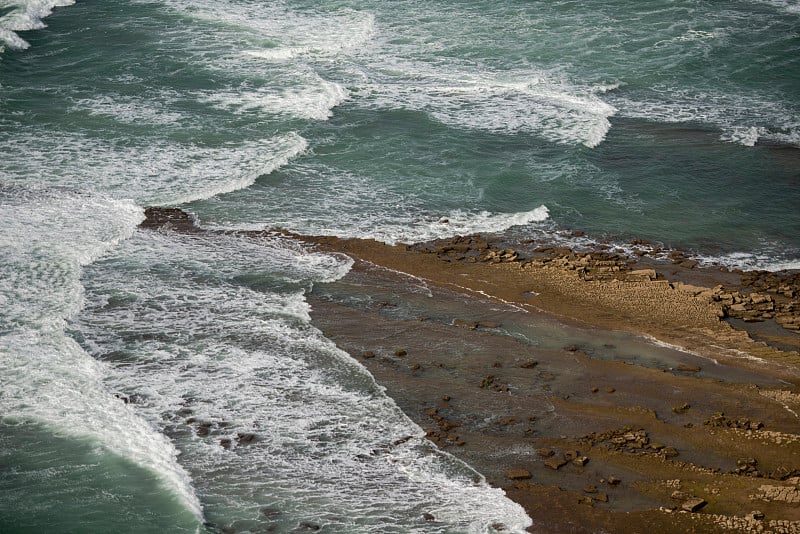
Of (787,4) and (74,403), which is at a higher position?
(787,4)

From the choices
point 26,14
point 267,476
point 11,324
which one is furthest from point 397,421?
point 26,14

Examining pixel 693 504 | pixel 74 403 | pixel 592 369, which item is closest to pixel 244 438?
pixel 74 403

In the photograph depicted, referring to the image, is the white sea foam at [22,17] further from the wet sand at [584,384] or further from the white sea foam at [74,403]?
the white sea foam at [74,403]

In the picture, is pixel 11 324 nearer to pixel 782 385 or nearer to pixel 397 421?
pixel 397 421

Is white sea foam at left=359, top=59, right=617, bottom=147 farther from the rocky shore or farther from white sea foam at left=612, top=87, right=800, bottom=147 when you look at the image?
the rocky shore

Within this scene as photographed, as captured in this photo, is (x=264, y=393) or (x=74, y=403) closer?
(x=74, y=403)

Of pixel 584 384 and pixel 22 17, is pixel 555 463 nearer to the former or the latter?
pixel 584 384

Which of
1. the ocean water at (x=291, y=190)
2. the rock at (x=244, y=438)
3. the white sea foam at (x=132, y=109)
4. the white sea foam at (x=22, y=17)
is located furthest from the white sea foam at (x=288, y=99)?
the rock at (x=244, y=438)

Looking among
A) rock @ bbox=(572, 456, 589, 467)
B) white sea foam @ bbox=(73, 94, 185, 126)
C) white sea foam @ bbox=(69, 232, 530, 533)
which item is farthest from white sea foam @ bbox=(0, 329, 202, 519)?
white sea foam @ bbox=(73, 94, 185, 126)
